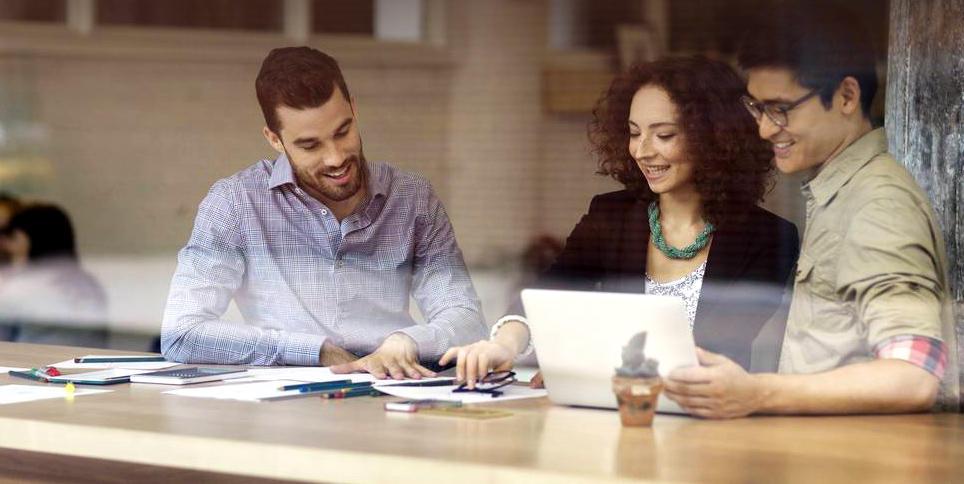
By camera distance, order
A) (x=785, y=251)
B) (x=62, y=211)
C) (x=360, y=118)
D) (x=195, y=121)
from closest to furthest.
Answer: (x=785, y=251)
(x=360, y=118)
(x=195, y=121)
(x=62, y=211)

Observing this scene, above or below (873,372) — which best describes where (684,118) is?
above

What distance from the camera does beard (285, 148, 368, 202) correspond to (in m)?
3.51

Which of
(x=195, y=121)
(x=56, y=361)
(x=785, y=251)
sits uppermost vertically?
(x=195, y=121)

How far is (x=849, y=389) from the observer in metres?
2.16

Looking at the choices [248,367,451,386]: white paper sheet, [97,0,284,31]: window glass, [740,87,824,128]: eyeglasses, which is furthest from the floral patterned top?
[97,0,284,31]: window glass

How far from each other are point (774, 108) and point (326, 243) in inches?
49.9

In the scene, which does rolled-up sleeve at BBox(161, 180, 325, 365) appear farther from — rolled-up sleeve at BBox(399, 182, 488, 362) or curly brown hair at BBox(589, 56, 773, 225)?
curly brown hair at BBox(589, 56, 773, 225)

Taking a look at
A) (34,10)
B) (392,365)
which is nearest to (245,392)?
(392,365)

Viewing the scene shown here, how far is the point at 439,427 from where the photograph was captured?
2041 millimetres

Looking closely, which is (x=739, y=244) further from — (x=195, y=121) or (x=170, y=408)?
(x=195, y=121)

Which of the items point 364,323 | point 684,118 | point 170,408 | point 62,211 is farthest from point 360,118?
point 170,408

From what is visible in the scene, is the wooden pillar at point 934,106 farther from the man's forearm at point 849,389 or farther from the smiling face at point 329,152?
the smiling face at point 329,152

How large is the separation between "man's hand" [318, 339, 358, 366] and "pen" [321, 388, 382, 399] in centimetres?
75

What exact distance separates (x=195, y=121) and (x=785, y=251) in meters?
1.75
